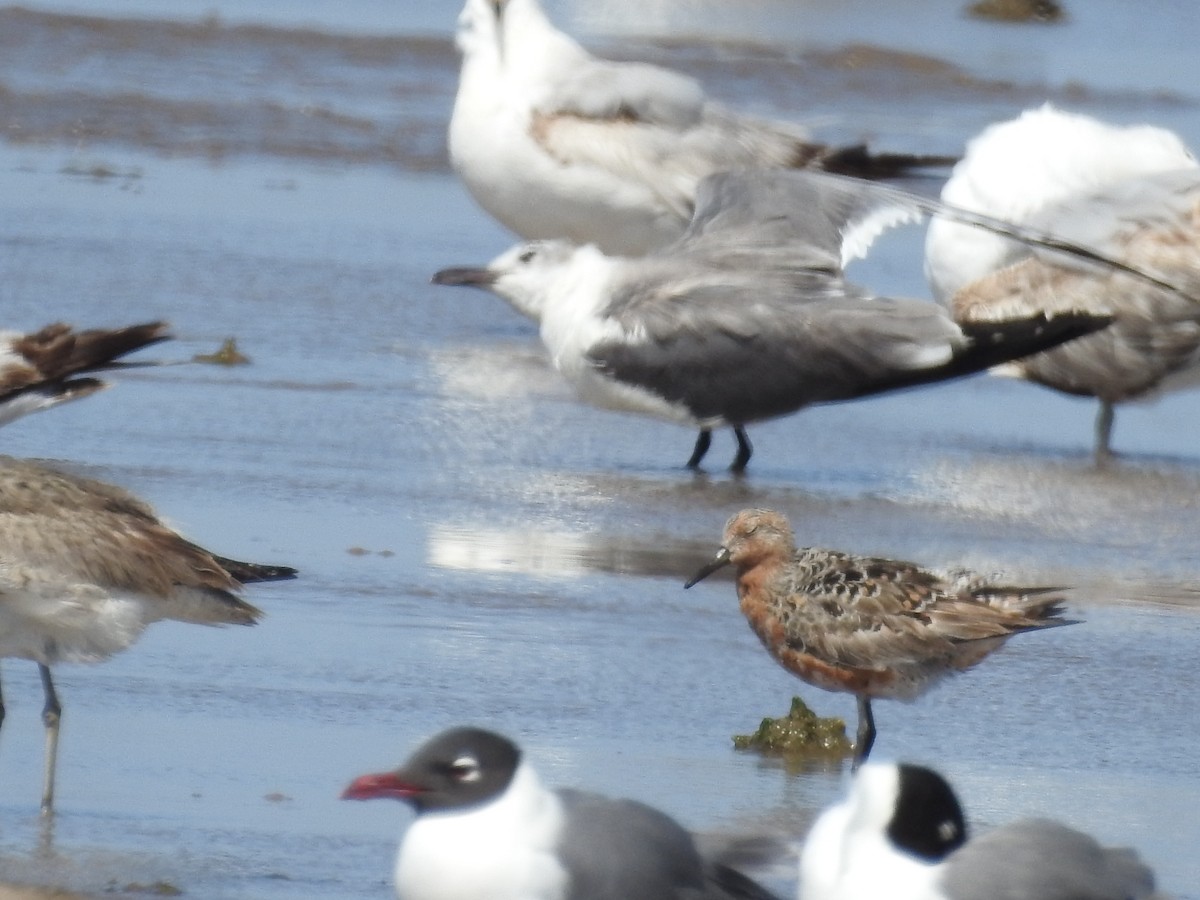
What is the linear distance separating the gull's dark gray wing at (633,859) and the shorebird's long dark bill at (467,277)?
4.89 m

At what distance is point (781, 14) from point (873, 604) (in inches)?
671

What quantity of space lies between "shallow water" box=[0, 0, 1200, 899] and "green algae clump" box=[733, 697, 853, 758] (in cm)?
10

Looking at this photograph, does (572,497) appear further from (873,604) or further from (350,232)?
(350,232)

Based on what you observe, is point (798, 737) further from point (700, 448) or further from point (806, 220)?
point (806, 220)

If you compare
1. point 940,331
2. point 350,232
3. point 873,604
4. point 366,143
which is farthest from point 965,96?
point 873,604

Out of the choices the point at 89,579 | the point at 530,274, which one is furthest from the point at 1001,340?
the point at 89,579

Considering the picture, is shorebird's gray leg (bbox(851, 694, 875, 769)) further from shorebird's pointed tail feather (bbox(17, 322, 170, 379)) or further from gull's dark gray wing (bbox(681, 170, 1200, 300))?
gull's dark gray wing (bbox(681, 170, 1200, 300))

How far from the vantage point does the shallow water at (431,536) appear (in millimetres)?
5074

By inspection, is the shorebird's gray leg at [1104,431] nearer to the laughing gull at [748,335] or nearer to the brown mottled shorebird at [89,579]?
the laughing gull at [748,335]

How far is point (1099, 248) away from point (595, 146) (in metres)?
2.40

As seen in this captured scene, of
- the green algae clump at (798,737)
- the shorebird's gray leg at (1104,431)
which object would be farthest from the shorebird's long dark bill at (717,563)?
the shorebird's gray leg at (1104,431)

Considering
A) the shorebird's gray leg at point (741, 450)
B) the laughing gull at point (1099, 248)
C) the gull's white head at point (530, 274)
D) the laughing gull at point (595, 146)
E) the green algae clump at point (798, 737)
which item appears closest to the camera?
the green algae clump at point (798, 737)

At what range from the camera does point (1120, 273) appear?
29.8ft

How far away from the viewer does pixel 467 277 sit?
888 centimetres
